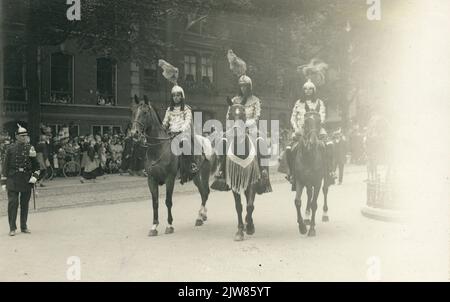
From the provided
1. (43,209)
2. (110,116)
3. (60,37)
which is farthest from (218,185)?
(110,116)

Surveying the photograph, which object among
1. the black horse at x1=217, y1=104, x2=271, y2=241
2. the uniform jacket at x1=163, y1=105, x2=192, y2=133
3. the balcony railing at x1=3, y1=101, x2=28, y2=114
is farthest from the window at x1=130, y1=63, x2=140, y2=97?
the black horse at x1=217, y1=104, x2=271, y2=241

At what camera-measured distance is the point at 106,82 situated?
31.3 metres

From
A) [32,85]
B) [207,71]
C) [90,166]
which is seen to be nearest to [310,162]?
[90,166]

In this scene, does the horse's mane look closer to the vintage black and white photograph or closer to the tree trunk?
the vintage black and white photograph

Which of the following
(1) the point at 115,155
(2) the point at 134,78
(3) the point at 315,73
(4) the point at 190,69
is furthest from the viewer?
(4) the point at 190,69

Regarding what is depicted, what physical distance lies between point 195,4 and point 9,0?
7.53 metres

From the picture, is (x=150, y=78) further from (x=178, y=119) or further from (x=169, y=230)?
(x=169, y=230)

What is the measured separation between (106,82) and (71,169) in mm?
9391

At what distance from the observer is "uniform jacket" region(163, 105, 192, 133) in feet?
35.8

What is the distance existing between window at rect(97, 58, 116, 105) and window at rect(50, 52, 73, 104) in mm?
1918

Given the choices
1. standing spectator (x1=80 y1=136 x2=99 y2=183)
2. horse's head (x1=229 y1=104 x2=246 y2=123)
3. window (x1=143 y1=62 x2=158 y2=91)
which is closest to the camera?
horse's head (x1=229 y1=104 x2=246 y2=123)

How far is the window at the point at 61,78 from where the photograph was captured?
94.0 feet

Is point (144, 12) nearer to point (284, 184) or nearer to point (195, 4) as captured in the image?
point (195, 4)

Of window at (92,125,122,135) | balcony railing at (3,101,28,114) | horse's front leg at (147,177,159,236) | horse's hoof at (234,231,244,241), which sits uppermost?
balcony railing at (3,101,28,114)
